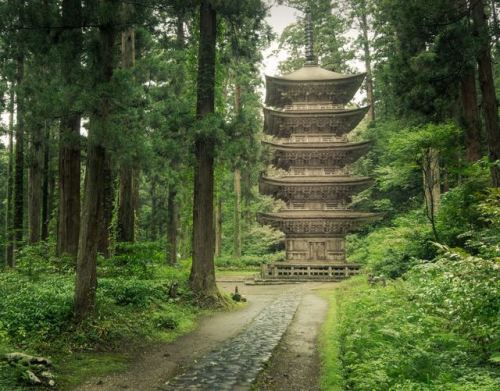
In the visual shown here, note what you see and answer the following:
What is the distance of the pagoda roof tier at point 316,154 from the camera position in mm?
28125

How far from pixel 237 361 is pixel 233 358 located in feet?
0.77

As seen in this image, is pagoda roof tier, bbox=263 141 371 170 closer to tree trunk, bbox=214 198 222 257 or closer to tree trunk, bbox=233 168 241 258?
tree trunk, bbox=233 168 241 258

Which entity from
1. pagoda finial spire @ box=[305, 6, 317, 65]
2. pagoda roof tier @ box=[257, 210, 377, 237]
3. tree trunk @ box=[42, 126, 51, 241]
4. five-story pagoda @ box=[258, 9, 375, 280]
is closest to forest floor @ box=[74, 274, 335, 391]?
pagoda roof tier @ box=[257, 210, 377, 237]

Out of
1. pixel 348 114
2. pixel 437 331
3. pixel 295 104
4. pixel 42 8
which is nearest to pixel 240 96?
pixel 295 104

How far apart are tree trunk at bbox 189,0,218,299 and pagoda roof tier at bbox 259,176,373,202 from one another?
13770 millimetres

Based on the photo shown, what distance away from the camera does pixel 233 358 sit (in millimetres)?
8227

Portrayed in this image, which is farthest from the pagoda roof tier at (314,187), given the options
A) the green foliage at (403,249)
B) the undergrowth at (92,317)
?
the undergrowth at (92,317)

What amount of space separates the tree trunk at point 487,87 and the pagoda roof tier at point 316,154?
14616 mm

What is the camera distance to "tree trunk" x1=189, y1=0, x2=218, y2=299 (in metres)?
13.9

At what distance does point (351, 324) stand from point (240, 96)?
97.1 ft

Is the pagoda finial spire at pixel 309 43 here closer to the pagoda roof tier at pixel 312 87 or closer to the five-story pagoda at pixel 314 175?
the pagoda roof tier at pixel 312 87

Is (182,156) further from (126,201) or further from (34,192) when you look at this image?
(34,192)

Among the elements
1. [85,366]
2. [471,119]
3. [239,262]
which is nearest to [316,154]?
[239,262]

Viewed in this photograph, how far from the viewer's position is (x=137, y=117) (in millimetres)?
11898
